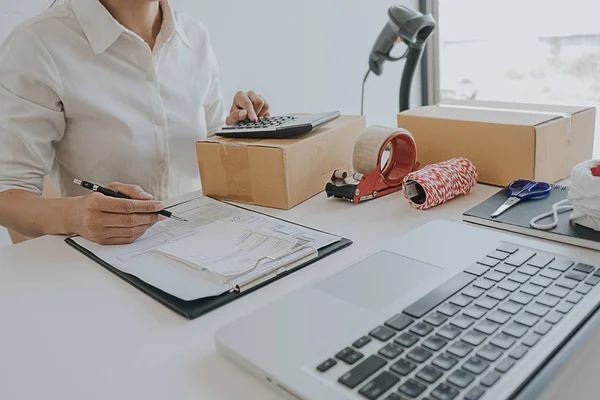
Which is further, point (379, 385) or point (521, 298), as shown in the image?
point (521, 298)

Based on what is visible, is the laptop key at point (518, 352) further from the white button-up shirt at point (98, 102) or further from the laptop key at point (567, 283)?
the white button-up shirt at point (98, 102)

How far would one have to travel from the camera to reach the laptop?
0.45m

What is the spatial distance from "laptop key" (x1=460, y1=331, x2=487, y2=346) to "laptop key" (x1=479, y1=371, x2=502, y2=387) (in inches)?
1.6

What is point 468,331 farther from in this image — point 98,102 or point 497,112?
point 98,102

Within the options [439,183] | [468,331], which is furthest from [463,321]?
[439,183]

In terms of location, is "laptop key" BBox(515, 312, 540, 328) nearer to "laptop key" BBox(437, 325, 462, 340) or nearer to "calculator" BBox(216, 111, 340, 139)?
"laptop key" BBox(437, 325, 462, 340)

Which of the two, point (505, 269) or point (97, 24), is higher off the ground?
point (97, 24)

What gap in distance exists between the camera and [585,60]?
2.06 metres

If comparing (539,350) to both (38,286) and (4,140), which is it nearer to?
(38,286)

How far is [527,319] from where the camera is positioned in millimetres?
526

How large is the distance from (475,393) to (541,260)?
0.28 meters

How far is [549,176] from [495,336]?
581 millimetres

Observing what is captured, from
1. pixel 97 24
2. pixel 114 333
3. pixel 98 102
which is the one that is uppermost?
pixel 97 24

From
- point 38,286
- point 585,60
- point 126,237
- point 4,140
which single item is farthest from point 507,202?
point 585,60
